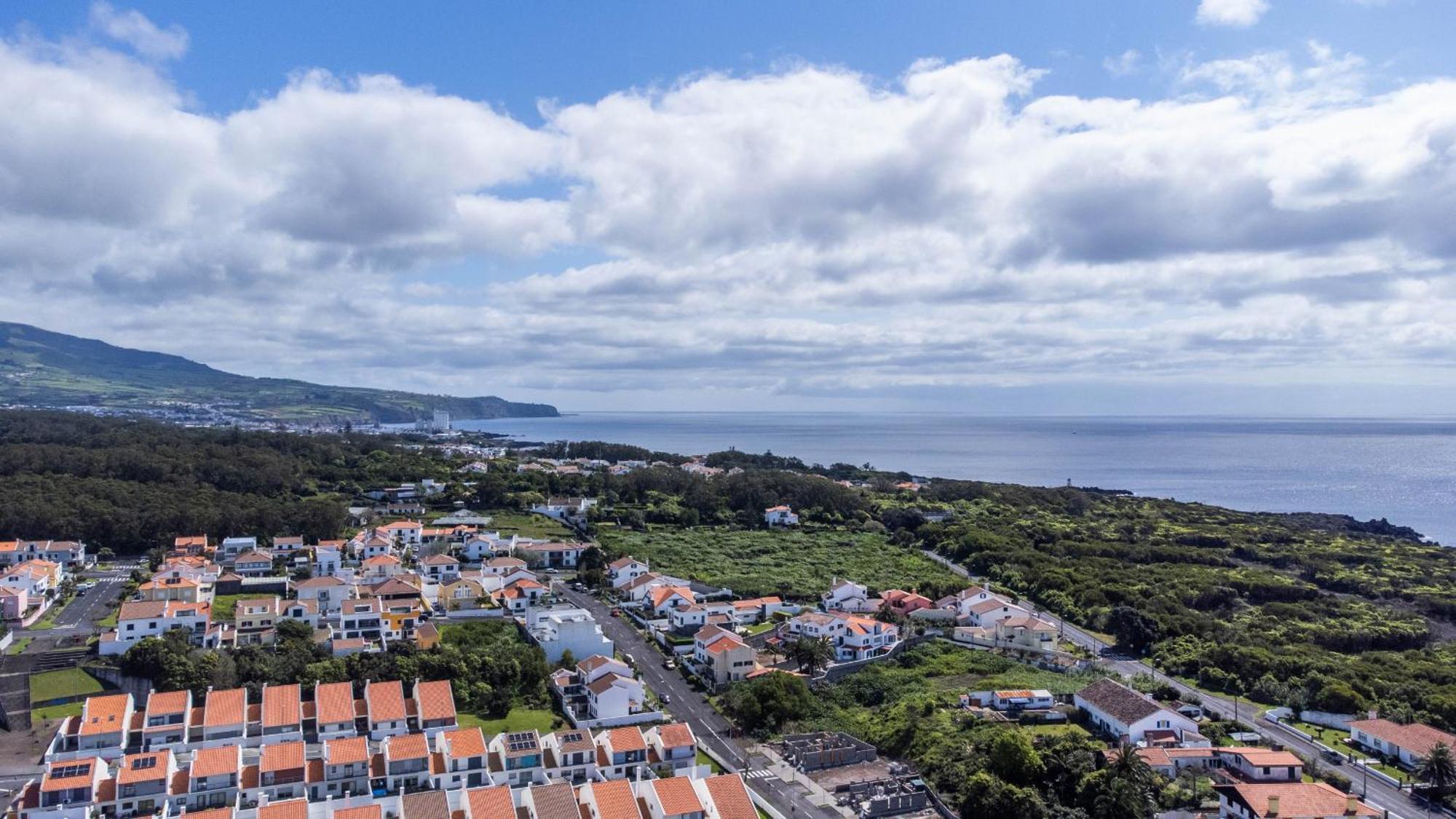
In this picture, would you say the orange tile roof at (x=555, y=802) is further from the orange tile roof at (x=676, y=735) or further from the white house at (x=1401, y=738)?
the white house at (x=1401, y=738)

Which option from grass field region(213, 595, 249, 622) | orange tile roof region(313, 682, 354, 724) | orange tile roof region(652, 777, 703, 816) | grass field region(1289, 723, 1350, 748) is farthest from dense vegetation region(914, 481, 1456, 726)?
grass field region(213, 595, 249, 622)

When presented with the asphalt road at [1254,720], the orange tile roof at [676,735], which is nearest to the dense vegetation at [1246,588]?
the asphalt road at [1254,720]

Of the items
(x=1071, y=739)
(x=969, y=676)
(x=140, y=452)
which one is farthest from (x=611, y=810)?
(x=140, y=452)

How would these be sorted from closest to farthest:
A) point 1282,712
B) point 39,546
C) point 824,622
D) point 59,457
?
point 1282,712
point 824,622
point 39,546
point 59,457

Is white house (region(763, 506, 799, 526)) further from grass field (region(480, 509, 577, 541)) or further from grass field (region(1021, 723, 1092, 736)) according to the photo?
grass field (region(1021, 723, 1092, 736))

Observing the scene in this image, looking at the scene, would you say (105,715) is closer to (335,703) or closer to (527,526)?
(335,703)

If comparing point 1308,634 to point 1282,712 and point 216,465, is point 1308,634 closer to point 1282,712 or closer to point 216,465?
point 1282,712
